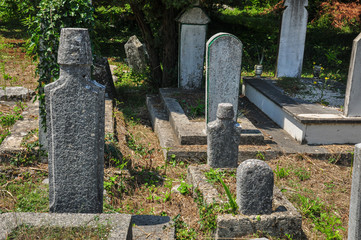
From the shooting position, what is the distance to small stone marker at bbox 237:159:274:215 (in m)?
3.82

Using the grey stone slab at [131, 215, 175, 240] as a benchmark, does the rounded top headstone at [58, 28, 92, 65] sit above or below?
above

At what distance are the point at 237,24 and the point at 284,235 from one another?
13.6 metres

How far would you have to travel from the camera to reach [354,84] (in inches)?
241

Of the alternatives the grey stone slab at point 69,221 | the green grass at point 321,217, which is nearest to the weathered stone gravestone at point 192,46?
the green grass at point 321,217

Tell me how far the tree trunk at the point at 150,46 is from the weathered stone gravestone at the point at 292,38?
9.30 ft

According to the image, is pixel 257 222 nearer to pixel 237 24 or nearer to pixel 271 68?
pixel 271 68

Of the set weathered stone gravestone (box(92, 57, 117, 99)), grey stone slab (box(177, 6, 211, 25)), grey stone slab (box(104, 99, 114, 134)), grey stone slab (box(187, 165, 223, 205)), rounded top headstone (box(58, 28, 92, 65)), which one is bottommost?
grey stone slab (box(187, 165, 223, 205))

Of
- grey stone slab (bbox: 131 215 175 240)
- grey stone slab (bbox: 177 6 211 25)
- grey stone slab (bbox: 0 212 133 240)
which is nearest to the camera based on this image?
grey stone slab (bbox: 0 212 133 240)

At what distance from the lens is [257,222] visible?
3.85 metres

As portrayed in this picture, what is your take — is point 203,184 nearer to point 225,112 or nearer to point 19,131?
point 225,112

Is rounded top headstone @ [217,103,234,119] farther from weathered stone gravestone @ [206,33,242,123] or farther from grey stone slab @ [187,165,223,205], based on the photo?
weathered stone gravestone @ [206,33,242,123]

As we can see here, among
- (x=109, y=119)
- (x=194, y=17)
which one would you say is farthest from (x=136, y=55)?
(x=109, y=119)

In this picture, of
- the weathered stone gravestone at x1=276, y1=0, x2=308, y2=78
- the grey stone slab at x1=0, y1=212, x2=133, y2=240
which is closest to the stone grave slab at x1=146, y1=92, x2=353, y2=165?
the grey stone slab at x1=0, y1=212, x2=133, y2=240

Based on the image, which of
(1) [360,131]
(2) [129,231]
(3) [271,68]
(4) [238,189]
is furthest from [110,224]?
(3) [271,68]
